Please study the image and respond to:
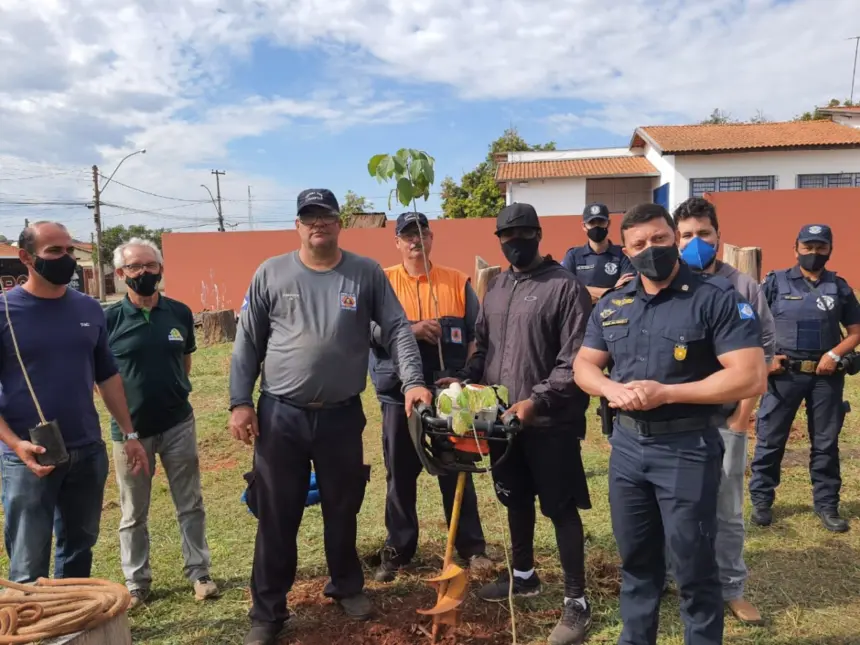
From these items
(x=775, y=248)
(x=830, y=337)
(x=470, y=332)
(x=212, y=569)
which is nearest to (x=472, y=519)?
(x=470, y=332)

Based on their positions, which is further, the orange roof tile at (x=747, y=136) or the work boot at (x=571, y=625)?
the orange roof tile at (x=747, y=136)

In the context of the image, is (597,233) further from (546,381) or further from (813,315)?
(546,381)

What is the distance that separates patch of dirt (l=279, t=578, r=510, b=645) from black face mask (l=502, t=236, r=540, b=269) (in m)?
1.87

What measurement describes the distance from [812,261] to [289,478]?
151 inches

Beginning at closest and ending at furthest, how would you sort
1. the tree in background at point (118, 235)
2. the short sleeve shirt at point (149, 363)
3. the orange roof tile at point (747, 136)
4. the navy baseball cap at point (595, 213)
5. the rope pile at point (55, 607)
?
1. the rope pile at point (55, 607)
2. the short sleeve shirt at point (149, 363)
3. the navy baseball cap at point (595, 213)
4. the orange roof tile at point (747, 136)
5. the tree in background at point (118, 235)

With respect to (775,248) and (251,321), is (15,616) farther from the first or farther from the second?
(775,248)

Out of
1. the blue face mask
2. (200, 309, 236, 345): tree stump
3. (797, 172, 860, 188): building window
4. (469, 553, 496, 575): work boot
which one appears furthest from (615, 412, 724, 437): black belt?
(797, 172, 860, 188): building window

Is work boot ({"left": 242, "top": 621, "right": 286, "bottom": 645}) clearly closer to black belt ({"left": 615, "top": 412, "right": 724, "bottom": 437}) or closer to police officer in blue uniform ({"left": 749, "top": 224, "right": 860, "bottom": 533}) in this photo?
black belt ({"left": 615, "top": 412, "right": 724, "bottom": 437})

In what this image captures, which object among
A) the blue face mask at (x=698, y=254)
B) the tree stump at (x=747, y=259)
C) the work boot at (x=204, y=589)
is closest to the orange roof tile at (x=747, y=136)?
the tree stump at (x=747, y=259)

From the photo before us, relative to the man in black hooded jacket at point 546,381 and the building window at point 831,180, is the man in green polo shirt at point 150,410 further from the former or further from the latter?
the building window at point 831,180

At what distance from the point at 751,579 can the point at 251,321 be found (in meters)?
3.24

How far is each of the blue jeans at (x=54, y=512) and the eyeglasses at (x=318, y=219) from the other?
→ 5.06ft

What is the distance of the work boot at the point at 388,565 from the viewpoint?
147 inches

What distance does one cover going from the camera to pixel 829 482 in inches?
172
